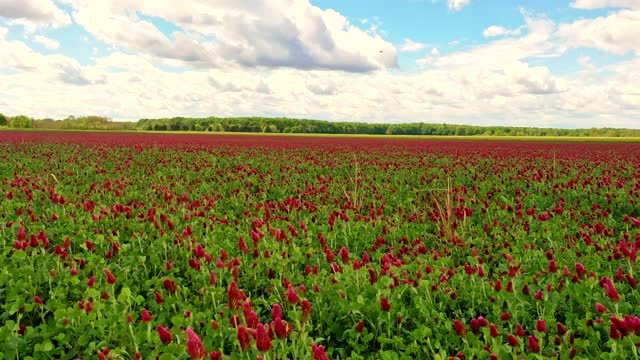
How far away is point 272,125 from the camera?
360 feet

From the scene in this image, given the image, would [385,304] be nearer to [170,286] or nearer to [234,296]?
[234,296]

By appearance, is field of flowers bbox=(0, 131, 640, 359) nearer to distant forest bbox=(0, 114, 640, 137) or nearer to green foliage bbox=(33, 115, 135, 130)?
distant forest bbox=(0, 114, 640, 137)

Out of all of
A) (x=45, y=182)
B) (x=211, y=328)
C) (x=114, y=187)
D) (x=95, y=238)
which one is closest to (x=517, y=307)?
(x=211, y=328)

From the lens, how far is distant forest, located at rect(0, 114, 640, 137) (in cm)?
11038

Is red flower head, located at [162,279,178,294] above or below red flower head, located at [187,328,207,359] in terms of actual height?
below

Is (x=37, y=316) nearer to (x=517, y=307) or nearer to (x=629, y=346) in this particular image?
(x=517, y=307)

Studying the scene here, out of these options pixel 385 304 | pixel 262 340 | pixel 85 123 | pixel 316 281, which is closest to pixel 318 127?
pixel 85 123

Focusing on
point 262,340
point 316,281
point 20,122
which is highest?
point 20,122

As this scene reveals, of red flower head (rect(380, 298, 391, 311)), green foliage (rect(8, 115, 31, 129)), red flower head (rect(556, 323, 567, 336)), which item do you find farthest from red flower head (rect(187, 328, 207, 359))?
green foliage (rect(8, 115, 31, 129))

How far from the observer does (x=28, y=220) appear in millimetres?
7012

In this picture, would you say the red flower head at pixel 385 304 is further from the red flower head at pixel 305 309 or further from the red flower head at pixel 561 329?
the red flower head at pixel 561 329

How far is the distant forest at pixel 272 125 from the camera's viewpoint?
110 meters

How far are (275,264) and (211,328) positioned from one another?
6.20ft

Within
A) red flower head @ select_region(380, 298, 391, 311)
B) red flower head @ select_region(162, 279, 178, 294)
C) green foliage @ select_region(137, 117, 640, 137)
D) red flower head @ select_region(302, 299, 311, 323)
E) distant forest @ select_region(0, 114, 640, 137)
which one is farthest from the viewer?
green foliage @ select_region(137, 117, 640, 137)
